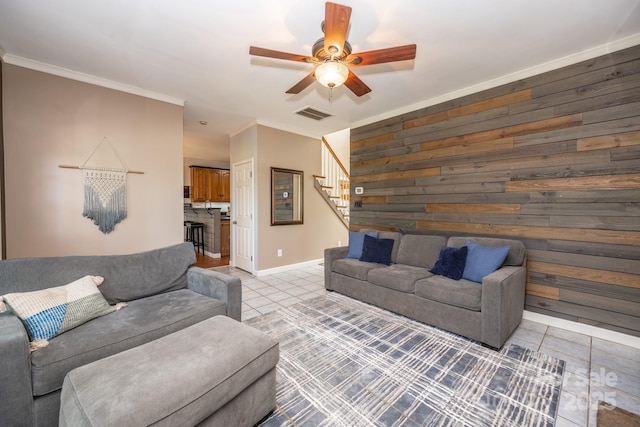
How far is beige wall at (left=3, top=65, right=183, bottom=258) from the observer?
280 cm

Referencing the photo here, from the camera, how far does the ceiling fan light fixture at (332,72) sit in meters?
2.06

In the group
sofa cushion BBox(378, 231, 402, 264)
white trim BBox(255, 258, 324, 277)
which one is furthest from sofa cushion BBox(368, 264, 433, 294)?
white trim BBox(255, 258, 324, 277)

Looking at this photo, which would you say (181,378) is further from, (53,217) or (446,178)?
(446,178)

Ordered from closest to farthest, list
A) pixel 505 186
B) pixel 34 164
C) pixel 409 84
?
pixel 34 164 → pixel 505 186 → pixel 409 84

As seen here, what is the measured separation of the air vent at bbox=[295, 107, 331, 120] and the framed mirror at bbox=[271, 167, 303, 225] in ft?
3.61

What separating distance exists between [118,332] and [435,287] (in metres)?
2.61

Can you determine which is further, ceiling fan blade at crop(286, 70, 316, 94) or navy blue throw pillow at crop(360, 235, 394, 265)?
navy blue throw pillow at crop(360, 235, 394, 265)

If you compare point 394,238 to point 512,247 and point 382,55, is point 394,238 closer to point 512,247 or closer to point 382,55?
point 512,247

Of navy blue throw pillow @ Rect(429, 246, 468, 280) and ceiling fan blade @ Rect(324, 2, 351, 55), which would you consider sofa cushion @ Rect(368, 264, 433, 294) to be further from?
ceiling fan blade @ Rect(324, 2, 351, 55)

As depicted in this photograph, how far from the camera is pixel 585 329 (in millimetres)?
2594


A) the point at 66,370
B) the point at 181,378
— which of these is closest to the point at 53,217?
the point at 66,370

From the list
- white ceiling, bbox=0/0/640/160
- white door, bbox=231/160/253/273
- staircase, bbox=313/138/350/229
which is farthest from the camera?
staircase, bbox=313/138/350/229

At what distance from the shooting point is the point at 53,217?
2.97 meters

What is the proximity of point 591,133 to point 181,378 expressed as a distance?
3826mm
